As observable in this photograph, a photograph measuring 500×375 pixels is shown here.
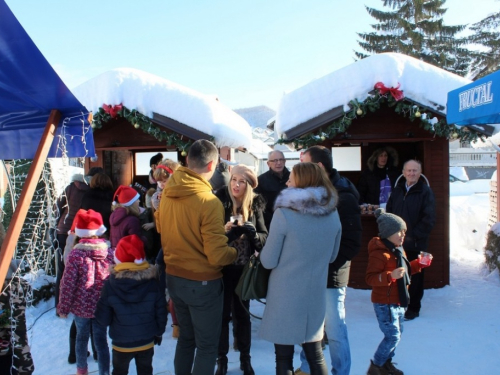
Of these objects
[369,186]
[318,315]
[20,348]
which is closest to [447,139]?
[369,186]

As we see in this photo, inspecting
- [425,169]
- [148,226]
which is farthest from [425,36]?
[148,226]

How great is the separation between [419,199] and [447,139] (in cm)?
148

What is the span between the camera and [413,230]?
5.21 meters

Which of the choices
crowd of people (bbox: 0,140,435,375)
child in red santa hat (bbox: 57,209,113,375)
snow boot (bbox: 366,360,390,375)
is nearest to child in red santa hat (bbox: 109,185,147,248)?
crowd of people (bbox: 0,140,435,375)

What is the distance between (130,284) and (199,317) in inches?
21.6

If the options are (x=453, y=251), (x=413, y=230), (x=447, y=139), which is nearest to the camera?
(x=413, y=230)

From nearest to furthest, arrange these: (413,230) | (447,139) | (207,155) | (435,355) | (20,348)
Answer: (20,348)
(207,155)
(435,355)
(413,230)
(447,139)

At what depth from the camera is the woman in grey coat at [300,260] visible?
2791mm

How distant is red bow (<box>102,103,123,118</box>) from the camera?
5977 millimetres

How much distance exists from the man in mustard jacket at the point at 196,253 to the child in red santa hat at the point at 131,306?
0.52 ft

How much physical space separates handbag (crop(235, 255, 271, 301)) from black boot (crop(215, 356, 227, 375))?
101cm

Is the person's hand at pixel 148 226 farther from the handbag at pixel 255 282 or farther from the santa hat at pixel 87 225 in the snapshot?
the handbag at pixel 255 282

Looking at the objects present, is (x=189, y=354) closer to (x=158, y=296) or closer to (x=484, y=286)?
(x=158, y=296)

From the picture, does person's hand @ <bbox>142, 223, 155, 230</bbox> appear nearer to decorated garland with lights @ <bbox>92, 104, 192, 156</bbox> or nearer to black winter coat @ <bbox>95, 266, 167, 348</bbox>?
decorated garland with lights @ <bbox>92, 104, 192, 156</bbox>
